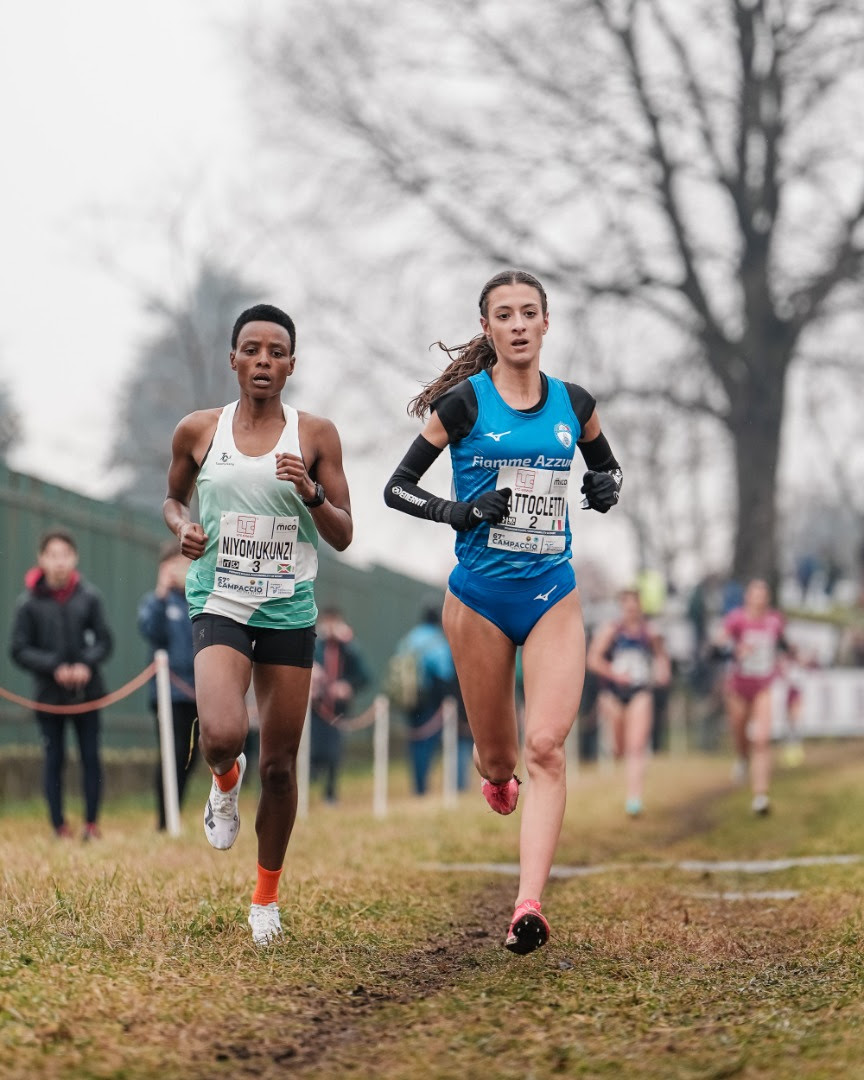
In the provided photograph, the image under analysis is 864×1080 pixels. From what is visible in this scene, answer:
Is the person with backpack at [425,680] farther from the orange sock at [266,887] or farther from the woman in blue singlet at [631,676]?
the orange sock at [266,887]

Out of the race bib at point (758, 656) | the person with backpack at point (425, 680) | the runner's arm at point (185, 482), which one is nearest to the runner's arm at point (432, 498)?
the runner's arm at point (185, 482)

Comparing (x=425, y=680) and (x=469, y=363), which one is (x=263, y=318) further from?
(x=425, y=680)

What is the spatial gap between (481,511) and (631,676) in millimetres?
8926

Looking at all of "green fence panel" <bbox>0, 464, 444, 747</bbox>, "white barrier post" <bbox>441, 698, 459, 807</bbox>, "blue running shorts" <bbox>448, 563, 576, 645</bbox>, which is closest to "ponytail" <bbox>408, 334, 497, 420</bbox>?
"blue running shorts" <bbox>448, 563, 576, 645</bbox>

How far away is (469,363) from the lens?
687 centimetres

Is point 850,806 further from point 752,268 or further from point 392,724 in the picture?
point 392,724

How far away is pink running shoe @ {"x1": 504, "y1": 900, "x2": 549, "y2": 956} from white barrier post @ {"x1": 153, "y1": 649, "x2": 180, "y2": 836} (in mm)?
6022

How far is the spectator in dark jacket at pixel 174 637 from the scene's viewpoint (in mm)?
12352

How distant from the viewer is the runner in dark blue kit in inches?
252

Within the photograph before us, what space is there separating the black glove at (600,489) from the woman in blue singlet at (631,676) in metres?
7.74

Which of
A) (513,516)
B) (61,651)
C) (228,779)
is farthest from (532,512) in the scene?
(61,651)

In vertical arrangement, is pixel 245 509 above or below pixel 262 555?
above

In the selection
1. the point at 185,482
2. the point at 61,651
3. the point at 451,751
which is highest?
the point at 185,482

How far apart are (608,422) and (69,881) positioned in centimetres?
2251
